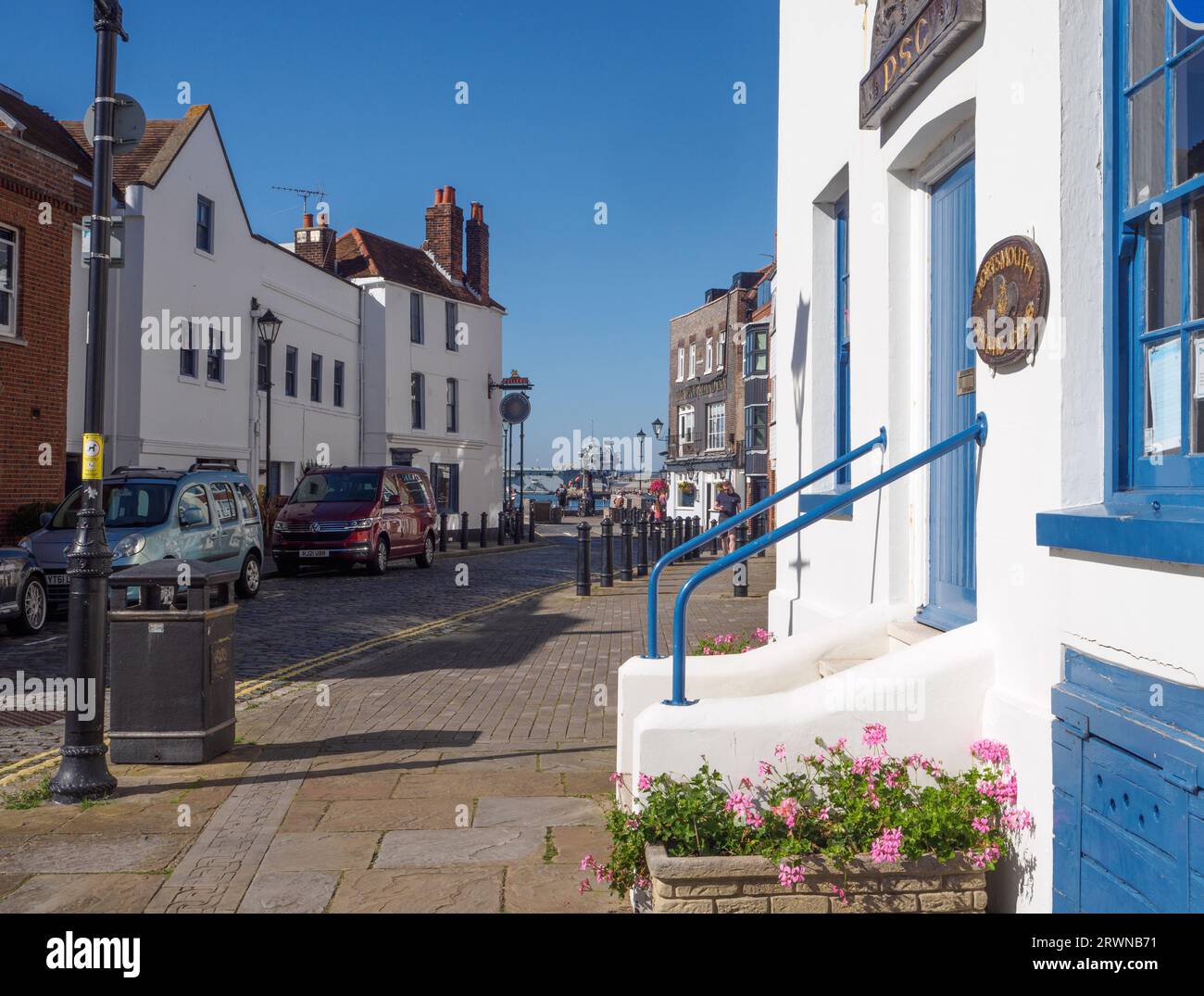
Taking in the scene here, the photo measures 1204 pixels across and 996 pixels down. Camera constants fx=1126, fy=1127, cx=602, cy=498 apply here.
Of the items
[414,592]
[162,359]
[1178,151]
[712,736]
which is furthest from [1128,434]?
[162,359]

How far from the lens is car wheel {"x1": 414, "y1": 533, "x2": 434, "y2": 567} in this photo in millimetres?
24250

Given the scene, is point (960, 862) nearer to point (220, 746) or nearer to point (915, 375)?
point (915, 375)

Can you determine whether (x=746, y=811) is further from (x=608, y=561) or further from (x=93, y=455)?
(x=608, y=561)

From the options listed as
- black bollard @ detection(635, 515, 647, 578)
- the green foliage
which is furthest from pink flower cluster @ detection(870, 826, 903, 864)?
black bollard @ detection(635, 515, 647, 578)

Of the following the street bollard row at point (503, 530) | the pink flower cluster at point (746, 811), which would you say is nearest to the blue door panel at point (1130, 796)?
the pink flower cluster at point (746, 811)

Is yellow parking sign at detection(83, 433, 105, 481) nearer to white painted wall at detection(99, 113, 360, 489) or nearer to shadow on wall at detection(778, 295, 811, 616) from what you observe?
shadow on wall at detection(778, 295, 811, 616)

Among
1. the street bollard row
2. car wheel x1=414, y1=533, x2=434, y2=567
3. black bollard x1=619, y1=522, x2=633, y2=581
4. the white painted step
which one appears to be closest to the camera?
the white painted step

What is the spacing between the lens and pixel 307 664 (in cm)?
1055

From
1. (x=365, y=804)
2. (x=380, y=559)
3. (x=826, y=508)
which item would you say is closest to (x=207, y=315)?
(x=380, y=559)

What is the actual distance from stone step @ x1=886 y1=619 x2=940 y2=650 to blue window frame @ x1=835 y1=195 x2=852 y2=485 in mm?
2063

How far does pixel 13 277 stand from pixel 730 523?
15.3 m

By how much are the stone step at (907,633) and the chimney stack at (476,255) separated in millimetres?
40318

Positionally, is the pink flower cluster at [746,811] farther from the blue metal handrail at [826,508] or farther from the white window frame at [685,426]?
the white window frame at [685,426]
